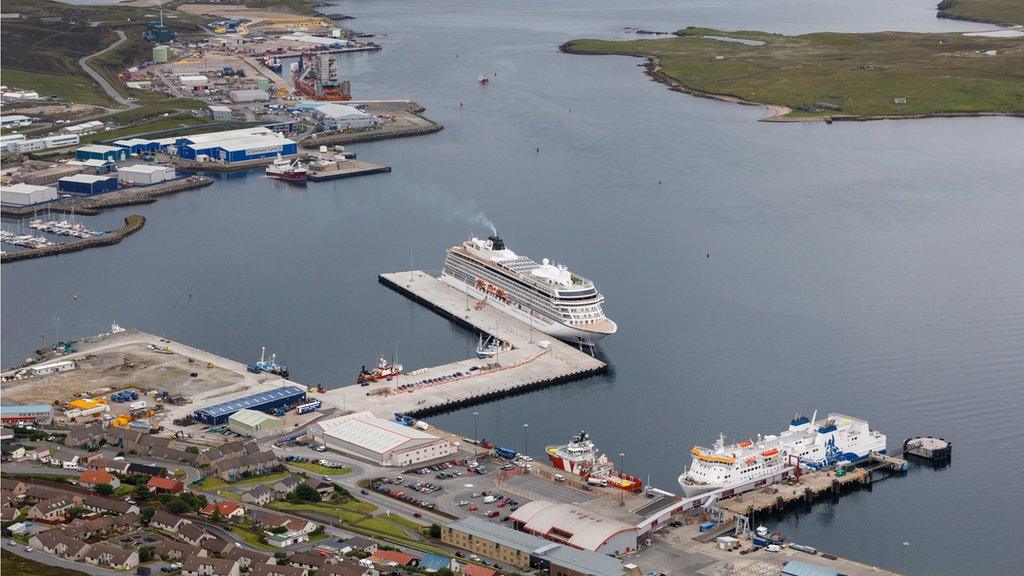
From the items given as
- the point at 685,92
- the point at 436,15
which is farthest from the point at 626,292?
the point at 436,15

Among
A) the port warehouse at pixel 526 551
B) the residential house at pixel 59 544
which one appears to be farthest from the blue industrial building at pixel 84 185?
the port warehouse at pixel 526 551

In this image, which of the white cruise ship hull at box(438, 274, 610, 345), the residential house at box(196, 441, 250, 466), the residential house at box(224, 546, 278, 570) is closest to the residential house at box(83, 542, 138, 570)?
the residential house at box(224, 546, 278, 570)

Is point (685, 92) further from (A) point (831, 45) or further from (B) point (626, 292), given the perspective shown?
(B) point (626, 292)

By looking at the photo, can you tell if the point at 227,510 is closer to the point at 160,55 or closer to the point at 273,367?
the point at 273,367

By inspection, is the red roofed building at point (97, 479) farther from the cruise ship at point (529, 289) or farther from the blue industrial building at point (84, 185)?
the blue industrial building at point (84, 185)

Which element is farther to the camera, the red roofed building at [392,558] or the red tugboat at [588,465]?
the red tugboat at [588,465]

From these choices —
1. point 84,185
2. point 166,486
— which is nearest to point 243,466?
point 166,486

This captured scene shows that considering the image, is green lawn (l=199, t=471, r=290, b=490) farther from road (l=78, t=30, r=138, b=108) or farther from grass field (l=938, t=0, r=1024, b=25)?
grass field (l=938, t=0, r=1024, b=25)
